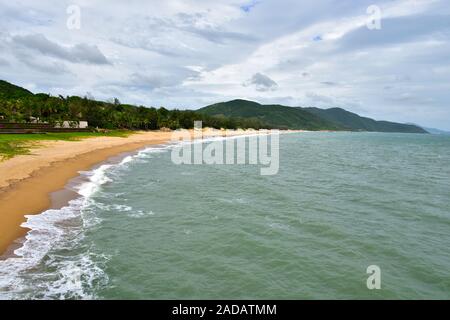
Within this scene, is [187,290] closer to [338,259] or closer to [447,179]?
[338,259]

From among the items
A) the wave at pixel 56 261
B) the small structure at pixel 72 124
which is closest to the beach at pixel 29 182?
the wave at pixel 56 261

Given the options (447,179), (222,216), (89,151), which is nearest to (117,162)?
(89,151)

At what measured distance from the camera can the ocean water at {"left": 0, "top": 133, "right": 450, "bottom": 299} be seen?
449 inches

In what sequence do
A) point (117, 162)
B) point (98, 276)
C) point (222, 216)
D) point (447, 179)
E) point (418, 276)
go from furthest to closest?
point (117, 162), point (447, 179), point (222, 216), point (418, 276), point (98, 276)

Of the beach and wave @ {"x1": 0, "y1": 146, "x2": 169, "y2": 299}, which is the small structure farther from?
wave @ {"x1": 0, "y1": 146, "x2": 169, "y2": 299}

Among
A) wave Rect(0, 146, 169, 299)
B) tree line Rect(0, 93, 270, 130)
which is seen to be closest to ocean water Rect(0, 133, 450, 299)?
wave Rect(0, 146, 169, 299)

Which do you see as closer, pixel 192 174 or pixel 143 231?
pixel 143 231

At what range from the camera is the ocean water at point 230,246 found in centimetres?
1141

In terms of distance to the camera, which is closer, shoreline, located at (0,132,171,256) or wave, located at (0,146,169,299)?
wave, located at (0,146,169,299)

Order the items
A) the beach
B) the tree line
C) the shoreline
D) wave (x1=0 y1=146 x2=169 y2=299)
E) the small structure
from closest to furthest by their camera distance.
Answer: wave (x1=0 y1=146 x2=169 y2=299) → the shoreline → the beach → the small structure → the tree line

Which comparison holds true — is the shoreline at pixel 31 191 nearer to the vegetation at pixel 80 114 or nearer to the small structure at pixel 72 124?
the small structure at pixel 72 124

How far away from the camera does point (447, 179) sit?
126 feet

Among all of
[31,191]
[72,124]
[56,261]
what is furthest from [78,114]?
[56,261]
